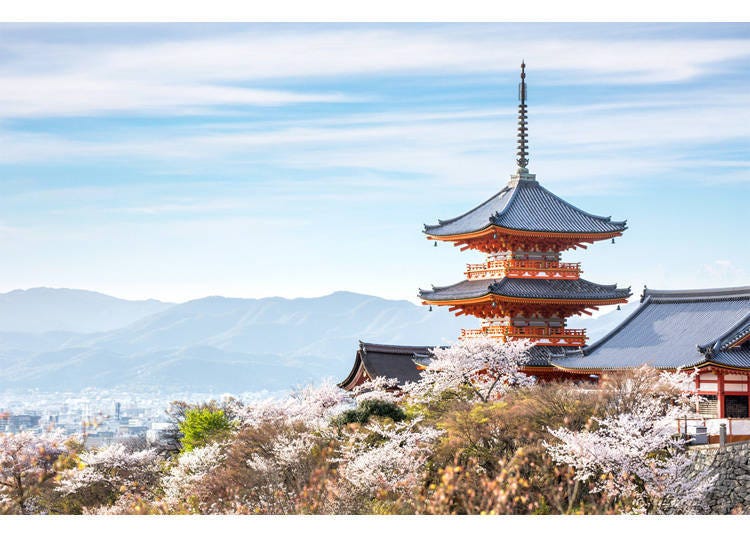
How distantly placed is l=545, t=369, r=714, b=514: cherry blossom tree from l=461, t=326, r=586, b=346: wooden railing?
9.24 m

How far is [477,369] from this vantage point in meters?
23.7

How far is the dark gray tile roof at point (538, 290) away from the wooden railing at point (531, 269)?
16cm

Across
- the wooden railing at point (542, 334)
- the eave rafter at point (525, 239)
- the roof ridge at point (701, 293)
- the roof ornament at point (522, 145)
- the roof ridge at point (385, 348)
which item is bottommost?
the roof ridge at point (385, 348)

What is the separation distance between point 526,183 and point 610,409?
12.2 meters

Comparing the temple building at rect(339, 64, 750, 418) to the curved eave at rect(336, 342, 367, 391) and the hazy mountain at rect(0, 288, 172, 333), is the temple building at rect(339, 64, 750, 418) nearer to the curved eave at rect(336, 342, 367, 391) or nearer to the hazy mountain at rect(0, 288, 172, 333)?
the curved eave at rect(336, 342, 367, 391)

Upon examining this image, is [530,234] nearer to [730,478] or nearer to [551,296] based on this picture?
[551,296]

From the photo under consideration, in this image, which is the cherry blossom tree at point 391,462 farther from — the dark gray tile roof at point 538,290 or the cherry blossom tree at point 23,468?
the cherry blossom tree at point 23,468

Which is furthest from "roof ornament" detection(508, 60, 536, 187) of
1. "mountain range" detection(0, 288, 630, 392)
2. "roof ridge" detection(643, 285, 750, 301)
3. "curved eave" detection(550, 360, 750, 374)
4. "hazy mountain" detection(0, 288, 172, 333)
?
"hazy mountain" detection(0, 288, 172, 333)

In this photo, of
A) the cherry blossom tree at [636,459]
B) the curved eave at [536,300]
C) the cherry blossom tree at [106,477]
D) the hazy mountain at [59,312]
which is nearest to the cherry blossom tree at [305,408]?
the cherry blossom tree at [106,477]

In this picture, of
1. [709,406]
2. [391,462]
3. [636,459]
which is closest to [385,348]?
[709,406]

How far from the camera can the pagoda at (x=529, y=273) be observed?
26.7 metres

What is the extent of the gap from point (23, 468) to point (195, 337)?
143959 millimetres

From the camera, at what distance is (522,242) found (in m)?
27.4

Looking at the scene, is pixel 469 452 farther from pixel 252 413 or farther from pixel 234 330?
pixel 234 330
